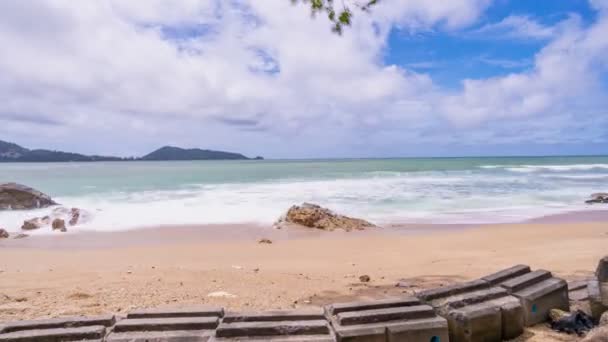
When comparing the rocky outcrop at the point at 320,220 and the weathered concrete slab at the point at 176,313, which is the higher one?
the weathered concrete slab at the point at 176,313

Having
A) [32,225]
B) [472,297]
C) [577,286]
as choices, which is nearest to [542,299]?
[472,297]

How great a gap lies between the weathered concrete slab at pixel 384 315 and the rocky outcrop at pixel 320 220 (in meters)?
7.19

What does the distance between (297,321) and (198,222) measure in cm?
964

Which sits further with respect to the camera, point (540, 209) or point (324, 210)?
point (540, 209)

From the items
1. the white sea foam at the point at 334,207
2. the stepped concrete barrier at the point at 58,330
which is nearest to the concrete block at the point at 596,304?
the stepped concrete barrier at the point at 58,330

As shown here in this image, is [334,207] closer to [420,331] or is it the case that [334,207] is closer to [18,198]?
[18,198]

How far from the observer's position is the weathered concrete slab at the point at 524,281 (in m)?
3.34

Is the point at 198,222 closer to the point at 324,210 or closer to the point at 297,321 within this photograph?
the point at 324,210

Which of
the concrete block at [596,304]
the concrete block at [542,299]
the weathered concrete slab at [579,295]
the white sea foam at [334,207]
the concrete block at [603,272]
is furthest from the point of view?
the white sea foam at [334,207]

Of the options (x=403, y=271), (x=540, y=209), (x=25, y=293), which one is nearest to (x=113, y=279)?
(x=25, y=293)

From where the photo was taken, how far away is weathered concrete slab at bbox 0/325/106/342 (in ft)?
8.17

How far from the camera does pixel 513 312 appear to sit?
10.0 feet

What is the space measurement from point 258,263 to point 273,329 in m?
4.14

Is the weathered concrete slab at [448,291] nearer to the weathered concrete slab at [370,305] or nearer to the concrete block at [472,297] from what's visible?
the concrete block at [472,297]
